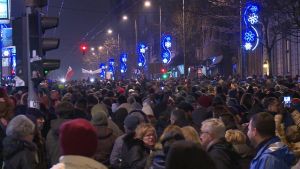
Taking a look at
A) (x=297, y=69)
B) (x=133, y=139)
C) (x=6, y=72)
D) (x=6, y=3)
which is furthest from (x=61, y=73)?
(x=133, y=139)

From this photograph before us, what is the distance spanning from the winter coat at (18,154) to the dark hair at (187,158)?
3566 millimetres

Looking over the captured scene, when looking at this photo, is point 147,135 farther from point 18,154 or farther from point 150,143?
point 18,154

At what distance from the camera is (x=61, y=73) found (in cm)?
16400

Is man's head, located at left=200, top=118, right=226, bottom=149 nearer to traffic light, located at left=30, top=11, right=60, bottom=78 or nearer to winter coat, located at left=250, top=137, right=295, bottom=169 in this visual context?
winter coat, located at left=250, top=137, right=295, bottom=169

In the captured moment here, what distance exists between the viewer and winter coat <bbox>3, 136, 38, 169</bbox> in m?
7.30

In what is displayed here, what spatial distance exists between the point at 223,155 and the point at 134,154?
5.23ft

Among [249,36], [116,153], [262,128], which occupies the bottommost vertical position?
[116,153]

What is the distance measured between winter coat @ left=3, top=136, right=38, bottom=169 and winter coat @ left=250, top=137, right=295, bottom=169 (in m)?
2.66

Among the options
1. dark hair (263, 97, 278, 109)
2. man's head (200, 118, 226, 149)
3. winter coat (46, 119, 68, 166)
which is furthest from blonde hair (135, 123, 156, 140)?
dark hair (263, 97, 278, 109)

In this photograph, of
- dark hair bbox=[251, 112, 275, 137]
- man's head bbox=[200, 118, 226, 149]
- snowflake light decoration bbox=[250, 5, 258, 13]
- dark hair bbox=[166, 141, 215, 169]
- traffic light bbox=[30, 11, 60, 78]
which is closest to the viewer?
dark hair bbox=[166, 141, 215, 169]

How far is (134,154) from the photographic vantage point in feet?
27.0

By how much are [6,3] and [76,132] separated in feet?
85.0

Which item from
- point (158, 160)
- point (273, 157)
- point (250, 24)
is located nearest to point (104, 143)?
point (158, 160)

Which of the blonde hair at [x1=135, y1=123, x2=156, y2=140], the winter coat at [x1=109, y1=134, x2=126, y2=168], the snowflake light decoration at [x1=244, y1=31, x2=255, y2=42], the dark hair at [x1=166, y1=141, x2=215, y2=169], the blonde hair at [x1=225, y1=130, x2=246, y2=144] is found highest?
the snowflake light decoration at [x1=244, y1=31, x2=255, y2=42]
